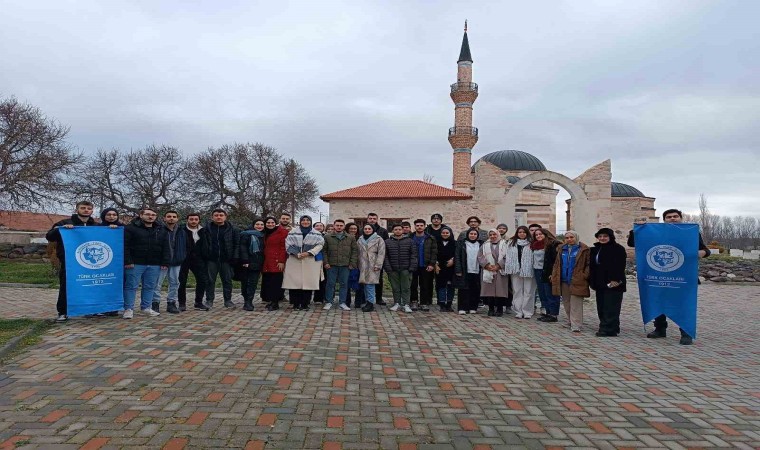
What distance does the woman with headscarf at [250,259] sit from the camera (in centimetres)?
817

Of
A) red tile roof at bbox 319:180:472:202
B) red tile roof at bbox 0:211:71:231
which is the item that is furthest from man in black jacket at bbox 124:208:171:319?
red tile roof at bbox 0:211:71:231

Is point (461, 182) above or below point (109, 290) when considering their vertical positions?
above

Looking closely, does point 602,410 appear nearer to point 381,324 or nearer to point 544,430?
point 544,430

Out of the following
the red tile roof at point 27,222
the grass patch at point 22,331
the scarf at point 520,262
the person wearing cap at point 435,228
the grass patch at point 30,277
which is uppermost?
the red tile roof at point 27,222

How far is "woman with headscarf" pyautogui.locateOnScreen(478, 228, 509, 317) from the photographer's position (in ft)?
26.6

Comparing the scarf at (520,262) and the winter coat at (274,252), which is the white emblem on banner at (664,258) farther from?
the winter coat at (274,252)

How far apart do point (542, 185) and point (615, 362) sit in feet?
100

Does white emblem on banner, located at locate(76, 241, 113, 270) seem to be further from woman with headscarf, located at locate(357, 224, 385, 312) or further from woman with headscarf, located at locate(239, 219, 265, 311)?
woman with headscarf, located at locate(357, 224, 385, 312)

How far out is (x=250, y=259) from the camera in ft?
27.0

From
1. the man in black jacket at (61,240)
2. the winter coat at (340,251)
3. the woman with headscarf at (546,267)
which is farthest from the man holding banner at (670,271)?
the man in black jacket at (61,240)

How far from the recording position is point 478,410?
3.56 metres

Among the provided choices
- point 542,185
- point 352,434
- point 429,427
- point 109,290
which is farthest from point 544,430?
point 542,185

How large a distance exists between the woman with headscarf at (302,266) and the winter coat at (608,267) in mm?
4544

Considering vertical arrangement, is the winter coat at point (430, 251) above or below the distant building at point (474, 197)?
below
